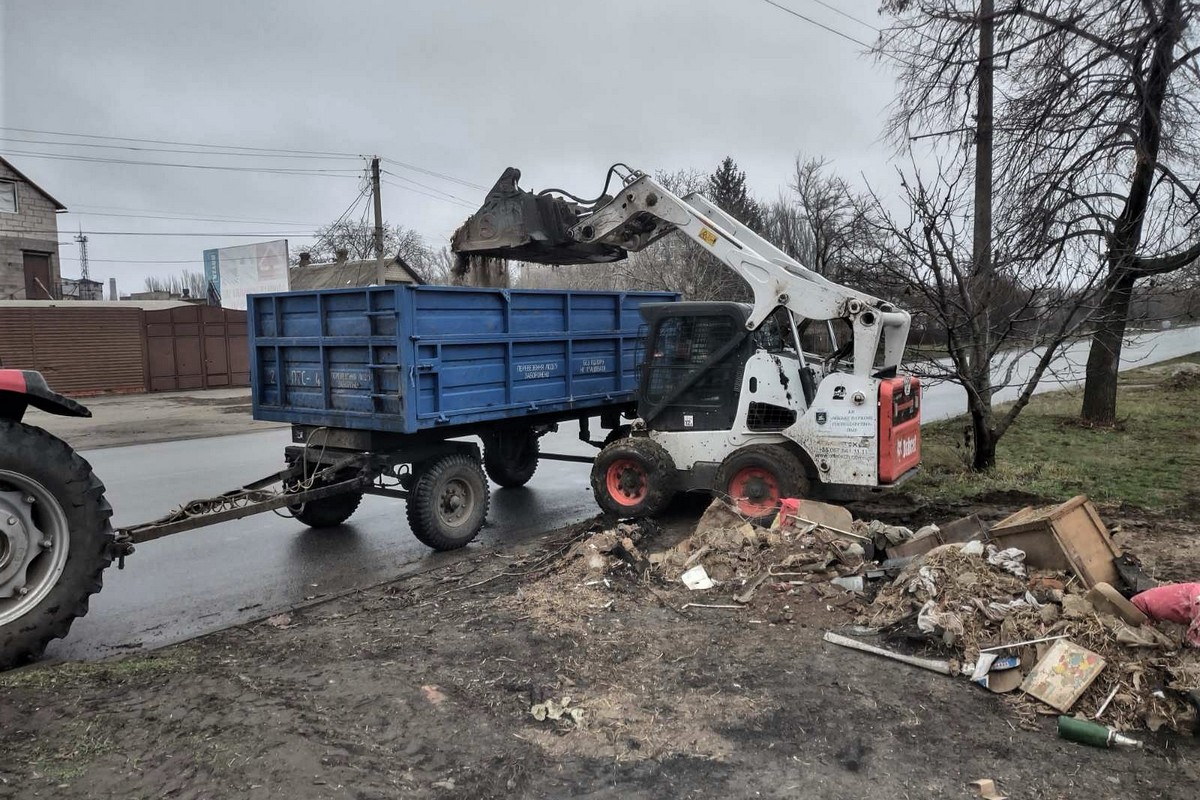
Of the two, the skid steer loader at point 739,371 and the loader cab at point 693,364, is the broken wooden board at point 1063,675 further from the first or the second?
the loader cab at point 693,364

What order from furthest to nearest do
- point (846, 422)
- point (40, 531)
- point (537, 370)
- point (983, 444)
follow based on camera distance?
point (983, 444) → point (537, 370) → point (846, 422) → point (40, 531)

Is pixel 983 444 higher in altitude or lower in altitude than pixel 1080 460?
higher

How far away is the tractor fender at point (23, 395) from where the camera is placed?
15.6 feet

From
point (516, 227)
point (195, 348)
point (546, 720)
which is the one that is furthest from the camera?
point (195, 348)

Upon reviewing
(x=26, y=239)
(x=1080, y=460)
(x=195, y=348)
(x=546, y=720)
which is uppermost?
(x=26, y=239)

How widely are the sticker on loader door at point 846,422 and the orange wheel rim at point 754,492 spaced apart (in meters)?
0.63

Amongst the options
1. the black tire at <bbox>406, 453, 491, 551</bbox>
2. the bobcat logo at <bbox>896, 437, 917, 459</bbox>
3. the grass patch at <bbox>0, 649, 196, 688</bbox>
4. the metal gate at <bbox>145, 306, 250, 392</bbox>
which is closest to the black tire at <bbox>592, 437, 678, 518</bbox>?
the black tire at <bbox>406, 453, 491, 551</bbox>

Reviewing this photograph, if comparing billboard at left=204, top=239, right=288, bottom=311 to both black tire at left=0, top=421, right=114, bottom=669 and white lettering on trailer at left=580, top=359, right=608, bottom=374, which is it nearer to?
white lettering on trailer at left=580, top=359, right=608, bottom=374

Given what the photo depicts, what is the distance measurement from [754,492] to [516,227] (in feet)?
11.4

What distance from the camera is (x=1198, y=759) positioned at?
3727 millimetres

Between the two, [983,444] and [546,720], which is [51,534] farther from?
[983,444]

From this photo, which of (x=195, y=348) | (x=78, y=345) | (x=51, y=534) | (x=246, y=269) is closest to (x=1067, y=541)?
(x=51, y=534)

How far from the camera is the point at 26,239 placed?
1494 inches

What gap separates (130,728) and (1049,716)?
4.37 m
